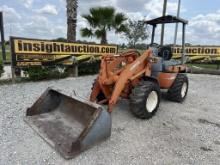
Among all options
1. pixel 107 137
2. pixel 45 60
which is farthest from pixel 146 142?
pixel 45 60

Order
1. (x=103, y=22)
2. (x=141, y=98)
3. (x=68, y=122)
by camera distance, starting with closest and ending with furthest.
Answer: (x=68, y=122) < (x=141, y=98) < (x=103, y=22)

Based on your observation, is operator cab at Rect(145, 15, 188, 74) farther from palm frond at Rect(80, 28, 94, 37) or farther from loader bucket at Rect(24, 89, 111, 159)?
palm frond at Rect(80, 28, 94, 37)

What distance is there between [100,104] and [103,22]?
29.2 ft

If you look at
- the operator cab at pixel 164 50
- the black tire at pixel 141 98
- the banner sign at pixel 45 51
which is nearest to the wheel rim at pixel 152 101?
the black tire at pixel 141 98

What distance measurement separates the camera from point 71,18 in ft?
35.0

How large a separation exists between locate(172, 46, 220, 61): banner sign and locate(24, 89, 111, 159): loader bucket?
10227 mm

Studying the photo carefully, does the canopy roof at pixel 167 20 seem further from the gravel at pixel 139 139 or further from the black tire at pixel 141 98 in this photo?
the black tire at pixel 141 98

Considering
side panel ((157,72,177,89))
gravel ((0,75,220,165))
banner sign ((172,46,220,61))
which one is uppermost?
banner sign ((172,46,220,61))

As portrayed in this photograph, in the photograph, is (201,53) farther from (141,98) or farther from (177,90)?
(141,98)

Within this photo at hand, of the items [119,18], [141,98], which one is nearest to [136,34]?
[119,18]

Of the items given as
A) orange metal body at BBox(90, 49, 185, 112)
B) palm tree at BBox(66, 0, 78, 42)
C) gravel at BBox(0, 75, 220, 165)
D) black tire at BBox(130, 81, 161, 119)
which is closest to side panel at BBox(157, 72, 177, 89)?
gravel at BBox(0, 75, 220, 165)

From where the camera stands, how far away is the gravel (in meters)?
3.43

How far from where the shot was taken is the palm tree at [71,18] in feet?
34.7

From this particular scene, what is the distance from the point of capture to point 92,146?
3.69 metres
